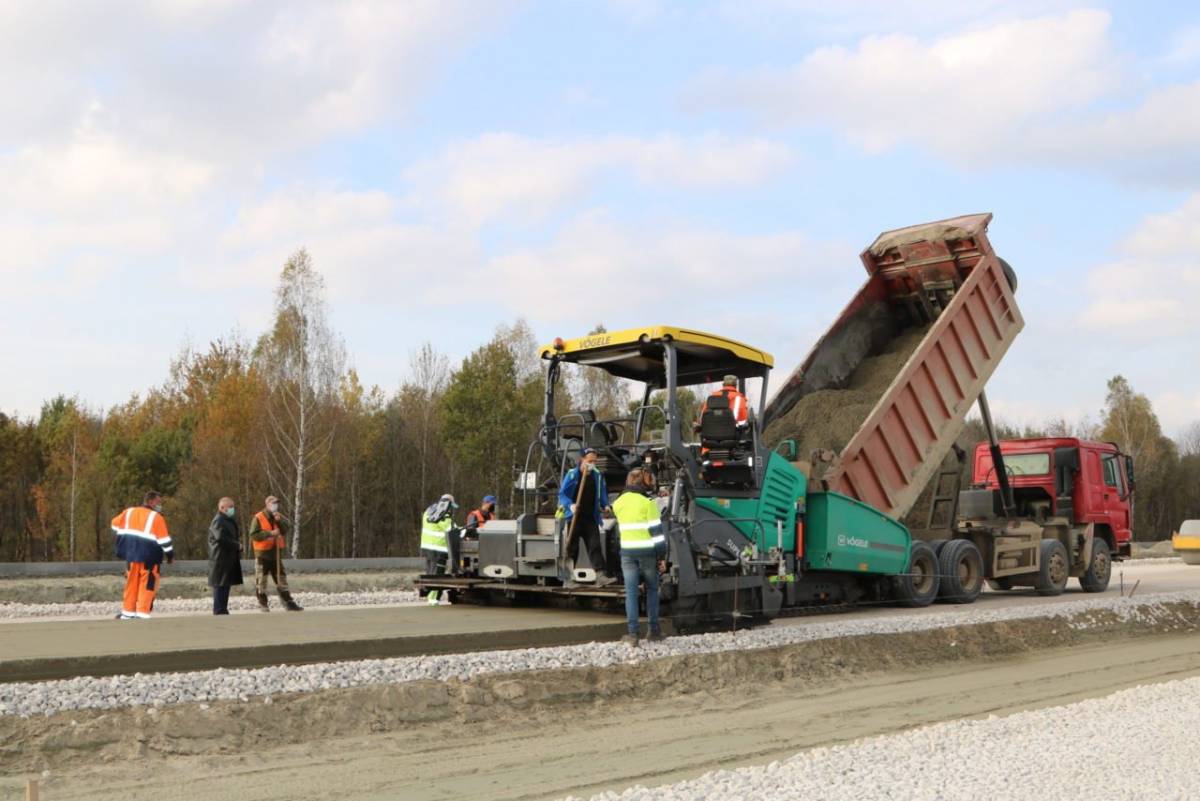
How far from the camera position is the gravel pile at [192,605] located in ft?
50.3

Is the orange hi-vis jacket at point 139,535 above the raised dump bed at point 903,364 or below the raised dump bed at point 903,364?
below

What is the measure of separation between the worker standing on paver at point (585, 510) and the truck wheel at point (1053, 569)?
29.1 feet

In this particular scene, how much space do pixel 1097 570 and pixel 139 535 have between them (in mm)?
13875

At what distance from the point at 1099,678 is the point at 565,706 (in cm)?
521

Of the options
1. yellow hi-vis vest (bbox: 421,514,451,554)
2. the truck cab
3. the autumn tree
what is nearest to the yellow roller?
the truck cab

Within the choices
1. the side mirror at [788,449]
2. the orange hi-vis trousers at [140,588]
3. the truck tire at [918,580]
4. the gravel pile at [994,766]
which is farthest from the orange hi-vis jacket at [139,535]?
the truck tire at [918,580]

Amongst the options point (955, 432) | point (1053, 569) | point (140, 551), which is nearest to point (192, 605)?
point (140, 551)

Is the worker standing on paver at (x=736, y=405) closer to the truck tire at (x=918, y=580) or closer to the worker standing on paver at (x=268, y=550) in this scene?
the truck tire at (x=918, y=580)

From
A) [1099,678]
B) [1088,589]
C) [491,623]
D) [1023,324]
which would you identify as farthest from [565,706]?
[1088,589]

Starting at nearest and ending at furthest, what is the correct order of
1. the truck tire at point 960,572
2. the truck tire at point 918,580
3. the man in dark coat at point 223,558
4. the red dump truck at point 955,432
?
1. the man in dark coat at point 223,558
2. the red dump truck at point 955,432
3. the truck tire at point 918,580
4. the truck tire at point 960,572

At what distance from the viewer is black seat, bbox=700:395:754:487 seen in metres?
10.5

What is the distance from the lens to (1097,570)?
1728 cm

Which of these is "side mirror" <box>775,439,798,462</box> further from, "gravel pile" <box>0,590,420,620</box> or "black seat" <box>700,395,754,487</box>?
"gravel pile" <box>0,590,420,620</box>

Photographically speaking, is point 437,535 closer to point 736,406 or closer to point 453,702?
point 736,406
